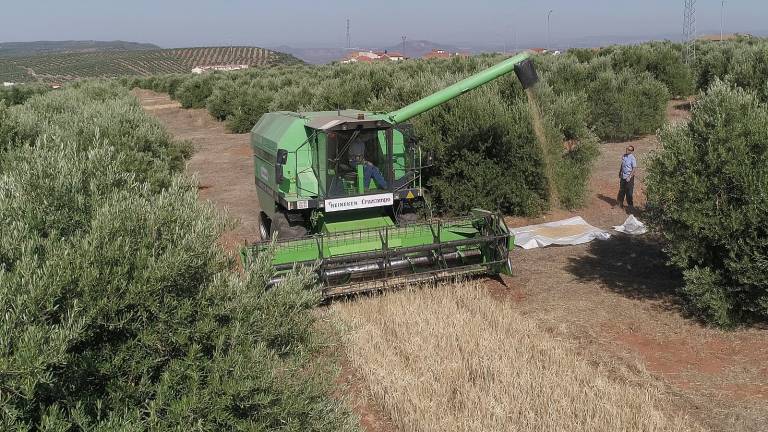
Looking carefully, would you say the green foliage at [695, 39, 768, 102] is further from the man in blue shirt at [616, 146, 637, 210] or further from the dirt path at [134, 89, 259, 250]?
the dirt path at [134, 89, 259, 250]

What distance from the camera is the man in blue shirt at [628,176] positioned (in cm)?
1655

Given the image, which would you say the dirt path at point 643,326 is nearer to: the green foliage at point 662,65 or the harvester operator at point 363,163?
the harvester operator at point 363,163

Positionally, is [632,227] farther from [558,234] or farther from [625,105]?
[625,105]

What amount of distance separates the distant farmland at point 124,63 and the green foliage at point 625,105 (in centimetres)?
9071

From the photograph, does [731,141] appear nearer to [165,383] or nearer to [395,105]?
[165,383]

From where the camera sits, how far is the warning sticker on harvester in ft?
37.0

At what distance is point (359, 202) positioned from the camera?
37.4 ft

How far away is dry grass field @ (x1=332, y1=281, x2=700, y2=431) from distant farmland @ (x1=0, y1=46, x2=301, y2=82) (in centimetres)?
10118

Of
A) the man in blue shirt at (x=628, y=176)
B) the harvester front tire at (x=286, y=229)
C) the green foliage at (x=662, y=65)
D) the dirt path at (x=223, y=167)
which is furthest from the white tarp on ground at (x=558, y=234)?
the green foliage at (x=662, y=65)

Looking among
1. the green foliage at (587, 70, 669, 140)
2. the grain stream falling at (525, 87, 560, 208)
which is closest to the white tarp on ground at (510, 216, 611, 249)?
the grain stream falling at (525, 87, 560, 208)

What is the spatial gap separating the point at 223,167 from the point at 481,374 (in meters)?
20.8

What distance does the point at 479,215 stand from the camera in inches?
468

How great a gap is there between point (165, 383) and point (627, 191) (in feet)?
49.7

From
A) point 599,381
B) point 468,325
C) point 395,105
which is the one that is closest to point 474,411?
point 599,381
